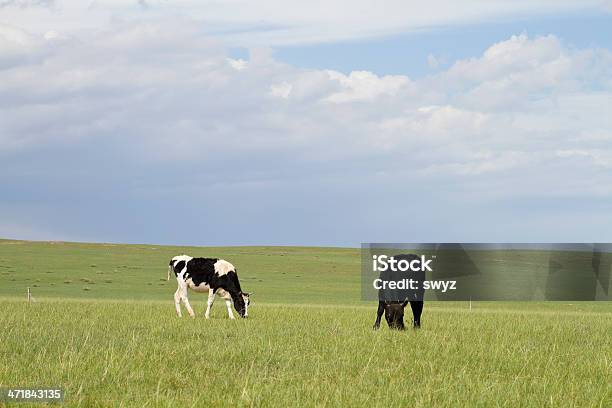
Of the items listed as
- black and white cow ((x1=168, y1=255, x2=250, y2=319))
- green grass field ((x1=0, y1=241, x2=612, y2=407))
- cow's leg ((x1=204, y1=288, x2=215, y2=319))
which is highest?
black and white cow ((x1=168, y1=255, x2=250, y2=319))

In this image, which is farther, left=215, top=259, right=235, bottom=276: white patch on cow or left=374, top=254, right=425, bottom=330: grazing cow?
left=215, top=259, right=235, bottom=276: white patch on cow

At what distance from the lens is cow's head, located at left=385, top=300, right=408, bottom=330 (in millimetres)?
21094

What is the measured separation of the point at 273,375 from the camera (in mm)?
12953

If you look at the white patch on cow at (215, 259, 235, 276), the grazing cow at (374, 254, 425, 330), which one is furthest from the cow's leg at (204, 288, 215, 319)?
the grazing cow at (374, 254, 425, 330)

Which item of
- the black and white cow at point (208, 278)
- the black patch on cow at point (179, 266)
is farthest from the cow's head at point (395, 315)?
the black patch on cow at point (179, 266)

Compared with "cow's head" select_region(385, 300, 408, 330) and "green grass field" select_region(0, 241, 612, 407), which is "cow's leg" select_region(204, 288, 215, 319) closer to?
"green grass field" select_region(0, 241, 612, 407)

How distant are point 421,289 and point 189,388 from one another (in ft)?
36.7

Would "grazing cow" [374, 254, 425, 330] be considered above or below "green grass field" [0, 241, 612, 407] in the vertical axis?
above

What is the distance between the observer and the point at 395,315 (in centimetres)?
2114

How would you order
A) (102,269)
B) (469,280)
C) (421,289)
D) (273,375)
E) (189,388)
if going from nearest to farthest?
(189,388) → (273,375) → (421,289) → (469,280) → (102,269)

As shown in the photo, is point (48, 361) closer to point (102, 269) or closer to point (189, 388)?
→ point (189, 388)

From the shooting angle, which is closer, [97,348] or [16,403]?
[16,403]

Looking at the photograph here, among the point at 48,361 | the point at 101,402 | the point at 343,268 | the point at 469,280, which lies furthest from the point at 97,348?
the point at 343,268

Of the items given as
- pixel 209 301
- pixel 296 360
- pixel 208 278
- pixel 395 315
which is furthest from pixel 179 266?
pixel 296 360
